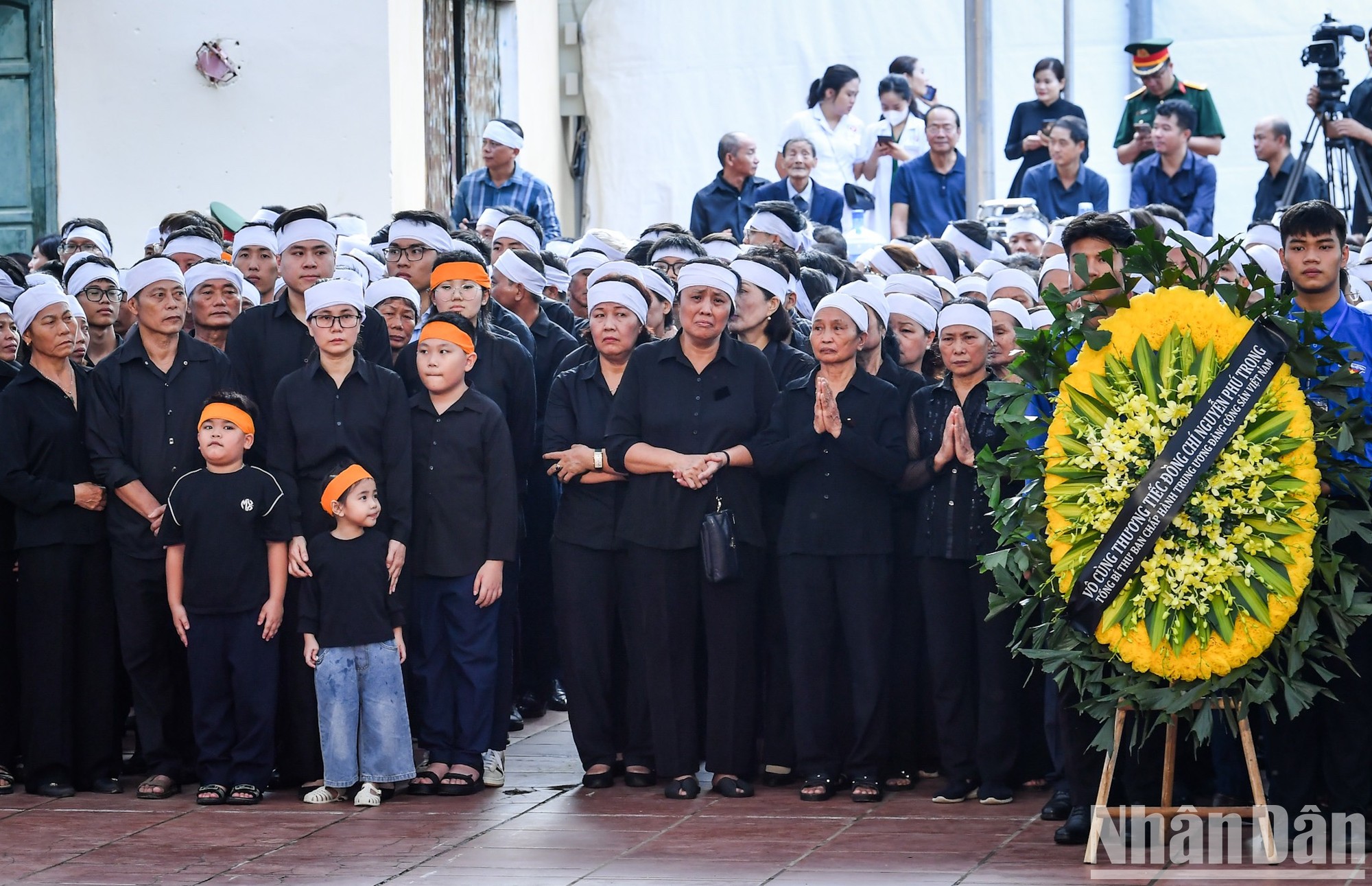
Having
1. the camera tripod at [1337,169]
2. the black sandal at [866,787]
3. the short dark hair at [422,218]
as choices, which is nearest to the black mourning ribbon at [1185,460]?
the black sandal at [866,787]

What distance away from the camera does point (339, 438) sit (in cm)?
824

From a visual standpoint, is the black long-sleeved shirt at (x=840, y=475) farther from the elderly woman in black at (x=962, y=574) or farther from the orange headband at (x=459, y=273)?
the orange headband at (x=459, y=273)

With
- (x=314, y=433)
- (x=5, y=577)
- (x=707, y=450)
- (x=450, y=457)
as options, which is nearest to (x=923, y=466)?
(x=707, y=450)

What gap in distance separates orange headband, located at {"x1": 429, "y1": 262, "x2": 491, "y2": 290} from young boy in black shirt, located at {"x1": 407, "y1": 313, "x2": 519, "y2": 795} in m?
0.46

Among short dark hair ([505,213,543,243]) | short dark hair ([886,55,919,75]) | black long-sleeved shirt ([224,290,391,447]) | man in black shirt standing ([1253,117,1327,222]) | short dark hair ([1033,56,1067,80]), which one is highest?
short dark hair ([886,55,919,75])

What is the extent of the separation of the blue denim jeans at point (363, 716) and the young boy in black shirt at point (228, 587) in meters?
0.30

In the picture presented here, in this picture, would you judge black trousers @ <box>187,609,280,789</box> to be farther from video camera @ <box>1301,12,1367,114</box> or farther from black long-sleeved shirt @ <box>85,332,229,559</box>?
video camera @ <box>1301,12,1367,114</box>

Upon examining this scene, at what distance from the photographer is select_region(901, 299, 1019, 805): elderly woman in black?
25.9 ft

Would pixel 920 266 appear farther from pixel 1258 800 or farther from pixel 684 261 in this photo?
pixel 1258 800

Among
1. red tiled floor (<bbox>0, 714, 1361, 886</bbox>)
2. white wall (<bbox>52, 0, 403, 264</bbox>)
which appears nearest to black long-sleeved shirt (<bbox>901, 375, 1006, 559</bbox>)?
red tiled floor (<bbox>0, 714, 1361, 886</bbox>)

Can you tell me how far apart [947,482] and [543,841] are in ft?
6.97

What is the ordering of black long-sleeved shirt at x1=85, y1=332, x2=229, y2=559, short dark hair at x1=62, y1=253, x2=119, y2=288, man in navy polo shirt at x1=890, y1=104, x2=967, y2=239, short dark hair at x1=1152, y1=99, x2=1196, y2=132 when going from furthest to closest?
man in navy polo shirt at x1=890, y1=104, x2=967, y2=239 < short dark hair at x1=1152, y1=99, x2=1196, y2=132 < short dark hair at x1=62, y1=253, x2=119, y2=288 < black long-sleeved shirt at x1=85, y1=332, x2=229, y2=559

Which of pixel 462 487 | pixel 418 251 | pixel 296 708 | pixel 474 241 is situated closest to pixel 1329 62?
pixel 474 241

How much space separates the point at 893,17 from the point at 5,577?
35.0 ft
